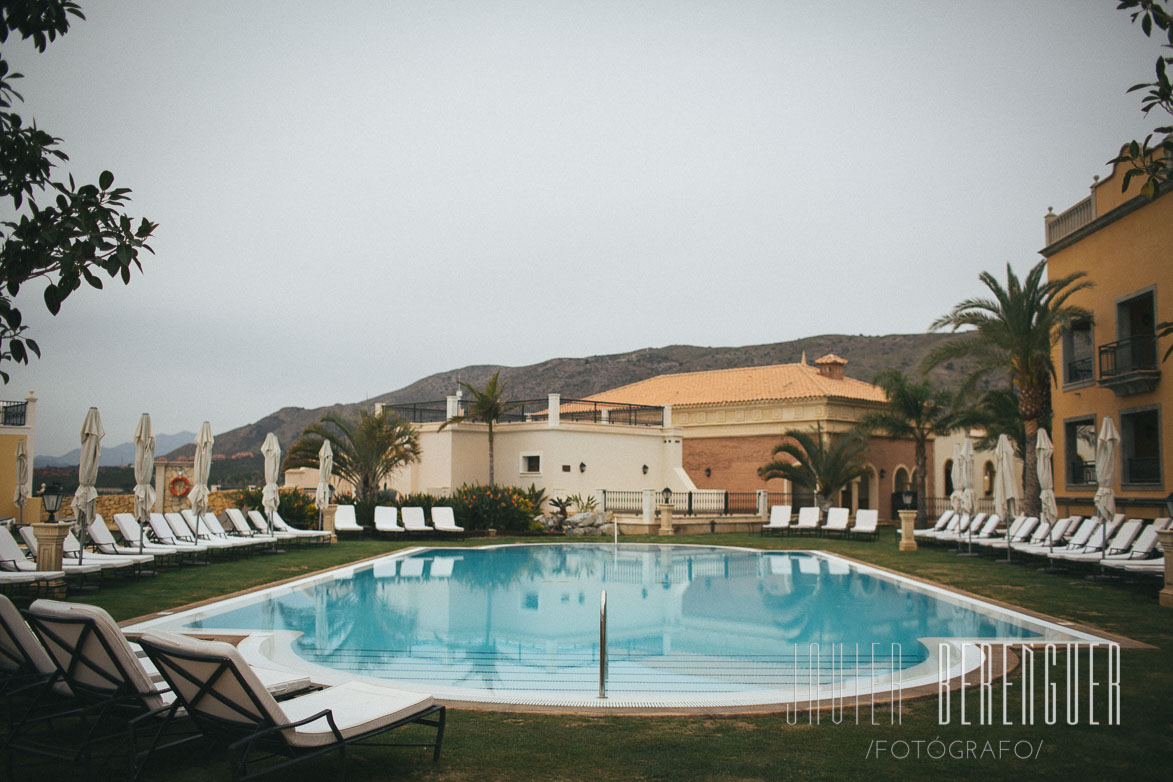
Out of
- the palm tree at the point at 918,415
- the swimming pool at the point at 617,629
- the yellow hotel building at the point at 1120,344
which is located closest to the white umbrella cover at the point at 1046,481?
the swimming pool at the point at 617,629

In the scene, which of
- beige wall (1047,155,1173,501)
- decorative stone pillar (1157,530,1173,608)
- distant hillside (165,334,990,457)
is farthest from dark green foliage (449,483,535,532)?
distant hillside (165,334,990,457)

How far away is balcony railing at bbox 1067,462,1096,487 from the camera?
963 inches

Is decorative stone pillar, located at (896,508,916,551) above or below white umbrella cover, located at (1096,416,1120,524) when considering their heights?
below

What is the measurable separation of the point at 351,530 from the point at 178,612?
14329 mm

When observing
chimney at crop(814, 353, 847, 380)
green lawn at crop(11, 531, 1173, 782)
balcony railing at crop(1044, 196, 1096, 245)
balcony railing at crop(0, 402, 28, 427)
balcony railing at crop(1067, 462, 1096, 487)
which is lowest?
green lawn at crop(11, 531, 1173, 782)

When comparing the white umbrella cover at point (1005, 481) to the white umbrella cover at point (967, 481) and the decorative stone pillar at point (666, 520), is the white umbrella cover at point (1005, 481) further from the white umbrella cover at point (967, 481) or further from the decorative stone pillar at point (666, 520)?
the decorative stone pillar at point (666, 520)

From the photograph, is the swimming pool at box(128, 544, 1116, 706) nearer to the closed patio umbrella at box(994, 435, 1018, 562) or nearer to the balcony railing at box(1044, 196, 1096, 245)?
the closed patio umbrella at box(994, 435, 1018, 562)

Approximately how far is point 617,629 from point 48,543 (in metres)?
7.60

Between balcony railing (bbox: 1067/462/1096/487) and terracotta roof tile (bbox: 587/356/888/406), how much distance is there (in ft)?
36.9

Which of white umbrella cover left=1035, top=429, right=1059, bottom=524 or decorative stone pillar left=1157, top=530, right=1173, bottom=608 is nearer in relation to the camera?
decorative stone pillar left=1157, top=530, right=1173, bottom=608

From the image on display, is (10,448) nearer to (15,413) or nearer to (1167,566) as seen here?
(15,413)

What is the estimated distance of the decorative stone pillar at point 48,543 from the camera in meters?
10.8

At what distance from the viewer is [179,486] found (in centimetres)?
3123

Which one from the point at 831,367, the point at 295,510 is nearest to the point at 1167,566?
the point at 295,510
